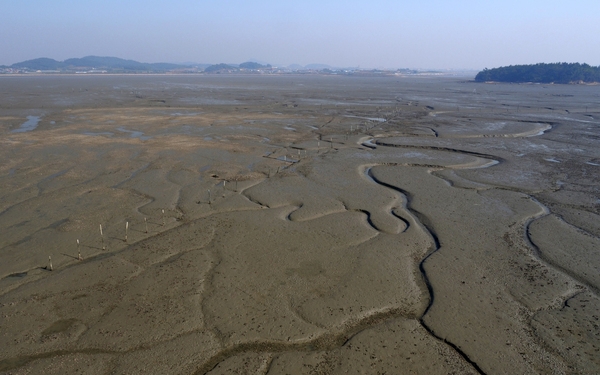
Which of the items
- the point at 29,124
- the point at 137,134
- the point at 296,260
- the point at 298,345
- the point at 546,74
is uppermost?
the point at 546,74

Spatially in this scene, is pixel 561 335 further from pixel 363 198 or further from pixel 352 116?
pixel 352 116

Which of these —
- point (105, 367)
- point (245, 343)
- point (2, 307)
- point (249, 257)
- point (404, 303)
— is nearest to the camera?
point (105, 367)

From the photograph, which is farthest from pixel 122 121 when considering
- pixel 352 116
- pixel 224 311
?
pixel 224 311

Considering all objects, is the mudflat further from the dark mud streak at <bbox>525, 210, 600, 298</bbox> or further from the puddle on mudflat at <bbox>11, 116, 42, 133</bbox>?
the puddle on mudflat at <bbox>11, 116, 42, 133</bbox>

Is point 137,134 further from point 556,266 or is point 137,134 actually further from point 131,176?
point 556,266

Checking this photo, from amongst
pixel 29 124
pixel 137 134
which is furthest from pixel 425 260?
pixel 29 124

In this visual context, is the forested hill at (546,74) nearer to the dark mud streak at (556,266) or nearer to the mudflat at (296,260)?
the mudflat at (296,260)

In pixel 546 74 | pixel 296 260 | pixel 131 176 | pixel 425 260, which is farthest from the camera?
pixel 546 74

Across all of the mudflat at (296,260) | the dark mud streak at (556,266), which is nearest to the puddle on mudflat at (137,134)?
the mudflat at (296,260)
